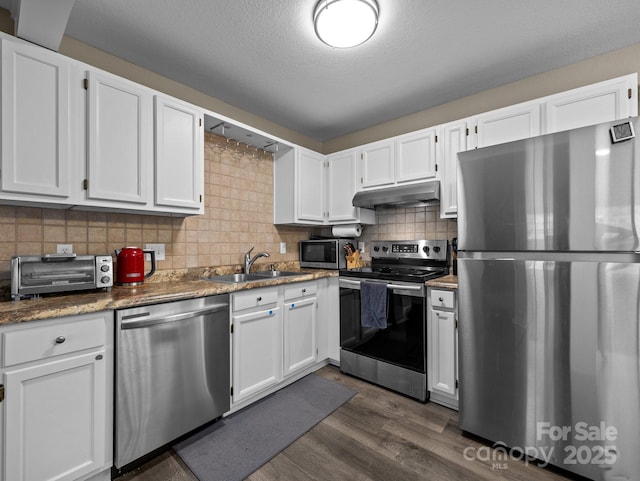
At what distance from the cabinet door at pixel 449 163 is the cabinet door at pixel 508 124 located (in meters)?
0.14

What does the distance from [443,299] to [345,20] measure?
6.31 feet

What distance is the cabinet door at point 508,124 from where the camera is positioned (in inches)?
83.5

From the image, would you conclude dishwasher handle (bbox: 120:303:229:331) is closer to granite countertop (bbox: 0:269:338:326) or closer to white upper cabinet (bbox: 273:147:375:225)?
granite countertop (bbox: 0:269:338:326)

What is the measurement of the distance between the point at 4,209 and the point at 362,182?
268 cm

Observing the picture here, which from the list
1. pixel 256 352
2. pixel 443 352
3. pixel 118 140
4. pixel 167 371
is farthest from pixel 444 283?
pixel 118 140

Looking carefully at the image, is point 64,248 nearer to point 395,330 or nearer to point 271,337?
point 271,337

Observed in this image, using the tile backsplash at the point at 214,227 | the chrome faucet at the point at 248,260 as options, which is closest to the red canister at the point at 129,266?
the tile backsplash at the point at 214,227

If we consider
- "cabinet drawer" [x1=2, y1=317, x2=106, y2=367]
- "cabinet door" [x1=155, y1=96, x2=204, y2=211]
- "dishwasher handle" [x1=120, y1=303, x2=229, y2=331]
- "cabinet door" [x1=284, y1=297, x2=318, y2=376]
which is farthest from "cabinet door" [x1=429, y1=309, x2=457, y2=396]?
"cabinet drawer" [x1=2, y1=317, x2=106, y2=367]

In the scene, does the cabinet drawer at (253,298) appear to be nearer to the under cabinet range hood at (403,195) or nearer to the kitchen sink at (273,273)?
the kitchen sink at (273,273)

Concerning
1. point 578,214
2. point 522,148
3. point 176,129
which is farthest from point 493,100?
point 176,129

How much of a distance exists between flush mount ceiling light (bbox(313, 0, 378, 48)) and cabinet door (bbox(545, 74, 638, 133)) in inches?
56.4

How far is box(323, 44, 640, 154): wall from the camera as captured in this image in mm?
2074

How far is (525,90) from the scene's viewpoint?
242cm

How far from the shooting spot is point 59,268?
1.58 m
